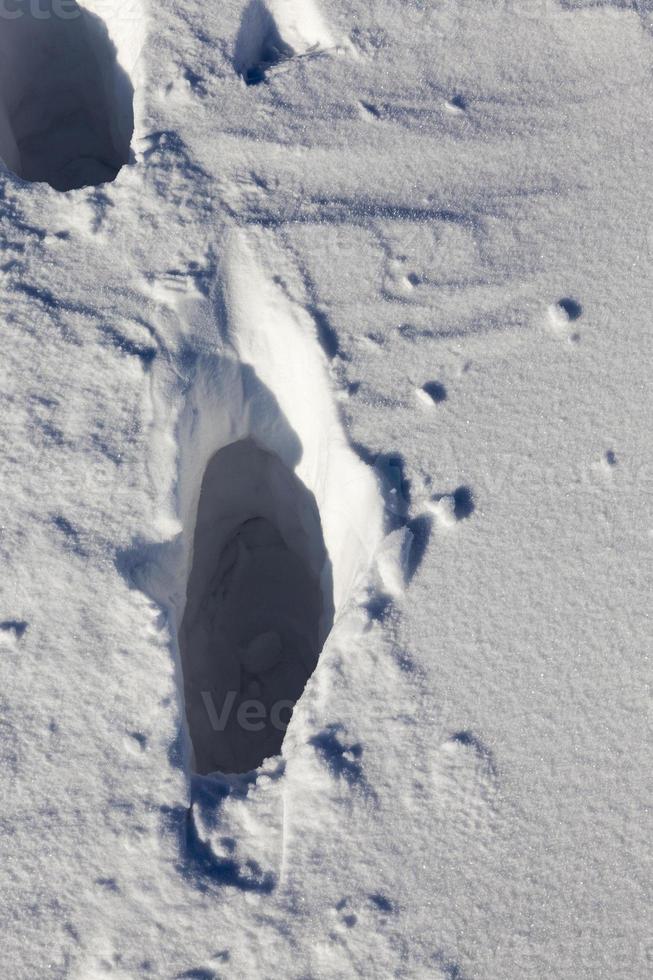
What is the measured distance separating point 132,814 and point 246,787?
227mm

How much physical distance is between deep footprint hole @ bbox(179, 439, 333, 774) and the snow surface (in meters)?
0.11

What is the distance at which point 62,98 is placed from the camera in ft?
8.70

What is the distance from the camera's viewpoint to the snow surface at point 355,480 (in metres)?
1.73

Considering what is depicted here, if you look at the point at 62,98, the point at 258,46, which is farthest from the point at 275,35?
the point at 62,98

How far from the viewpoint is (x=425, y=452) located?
1.93m

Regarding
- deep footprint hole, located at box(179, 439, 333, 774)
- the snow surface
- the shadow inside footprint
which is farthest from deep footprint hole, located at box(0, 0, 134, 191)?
deep footprint hole, located at box(179, 439, 333, 774)

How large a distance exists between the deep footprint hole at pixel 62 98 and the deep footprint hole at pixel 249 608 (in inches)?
38.5

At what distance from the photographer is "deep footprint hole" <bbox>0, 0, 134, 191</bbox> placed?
2363mm

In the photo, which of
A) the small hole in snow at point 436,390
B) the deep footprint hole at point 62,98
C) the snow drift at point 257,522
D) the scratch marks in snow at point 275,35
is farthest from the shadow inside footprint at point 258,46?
the small hole in snow at point 436,390

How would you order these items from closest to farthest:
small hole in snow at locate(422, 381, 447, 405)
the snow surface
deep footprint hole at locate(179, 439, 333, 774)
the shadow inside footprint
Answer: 1. the snow surface
2. small hole in snow at locate(422, 381, 447, 405)
3. the shadow inside footprint
4. deep footprint hole at locate(179, 439, 333, 774)

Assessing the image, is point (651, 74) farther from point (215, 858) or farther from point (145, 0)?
point (215, 858)

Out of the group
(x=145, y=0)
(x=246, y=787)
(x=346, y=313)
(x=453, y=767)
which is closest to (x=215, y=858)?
(x=246, y=787)

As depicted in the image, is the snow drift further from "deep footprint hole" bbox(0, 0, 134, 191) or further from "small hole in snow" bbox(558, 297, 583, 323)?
"deep footprint hole" bbox(0, 0, 134, 191)

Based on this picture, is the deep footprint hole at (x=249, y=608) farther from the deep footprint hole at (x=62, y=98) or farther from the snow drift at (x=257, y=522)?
the deep footprint hole at (x=62, y=98)
